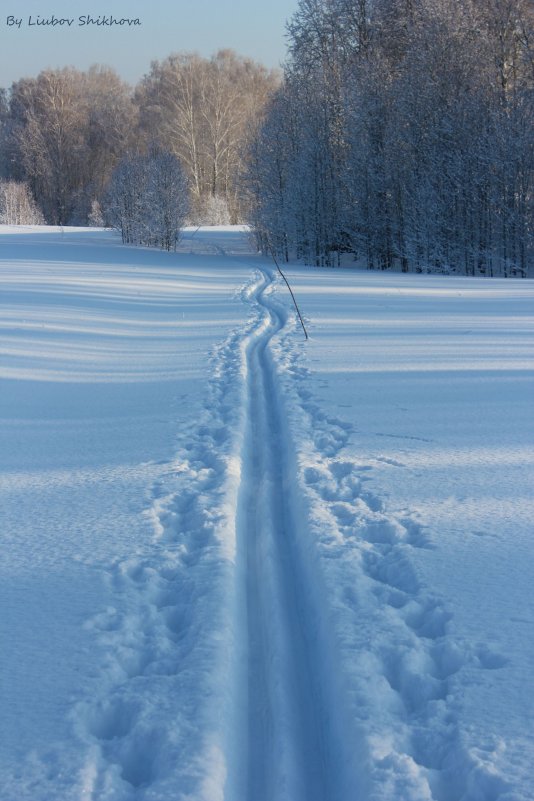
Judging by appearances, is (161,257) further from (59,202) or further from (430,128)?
(59,202)

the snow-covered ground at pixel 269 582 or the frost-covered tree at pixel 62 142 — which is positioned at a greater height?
the frost-covered tree at pixel 62 142

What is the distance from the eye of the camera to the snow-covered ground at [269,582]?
2330mm

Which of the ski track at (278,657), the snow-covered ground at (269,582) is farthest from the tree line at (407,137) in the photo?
the ski track at (278,657)

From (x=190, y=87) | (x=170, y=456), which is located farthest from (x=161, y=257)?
(x=190, y=87)

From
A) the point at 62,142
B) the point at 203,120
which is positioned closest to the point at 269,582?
the point at 203,120

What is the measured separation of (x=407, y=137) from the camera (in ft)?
74.7

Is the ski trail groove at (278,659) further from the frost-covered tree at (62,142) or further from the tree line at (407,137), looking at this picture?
the frost-covered tree at (62,142)

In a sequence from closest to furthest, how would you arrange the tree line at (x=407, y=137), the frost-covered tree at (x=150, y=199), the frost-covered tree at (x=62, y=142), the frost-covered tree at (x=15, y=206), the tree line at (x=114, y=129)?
the tree line at (x=407, y=137) < the frost-covered tree at (x=150, y=199) < the frost-covered tree at (x=15, y=206) < the tree line at (x=114, y=129) < the frost-covered tree at (x=62, y=142)

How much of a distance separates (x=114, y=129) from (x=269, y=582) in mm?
61705

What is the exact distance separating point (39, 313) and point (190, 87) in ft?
151

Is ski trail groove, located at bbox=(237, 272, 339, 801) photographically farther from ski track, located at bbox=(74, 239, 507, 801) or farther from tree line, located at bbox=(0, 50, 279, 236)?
tree line, located at bbox=(0, 50, 279, 236)

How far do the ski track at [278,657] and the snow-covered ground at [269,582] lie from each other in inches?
0.4

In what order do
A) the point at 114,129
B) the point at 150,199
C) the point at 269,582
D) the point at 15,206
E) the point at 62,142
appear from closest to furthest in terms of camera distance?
the point at 269,582 → the point at 150,199 → the point at 15,206 → the point at 62,142 → the point at 114,129

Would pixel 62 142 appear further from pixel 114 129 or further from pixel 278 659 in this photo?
pixel 278 659
